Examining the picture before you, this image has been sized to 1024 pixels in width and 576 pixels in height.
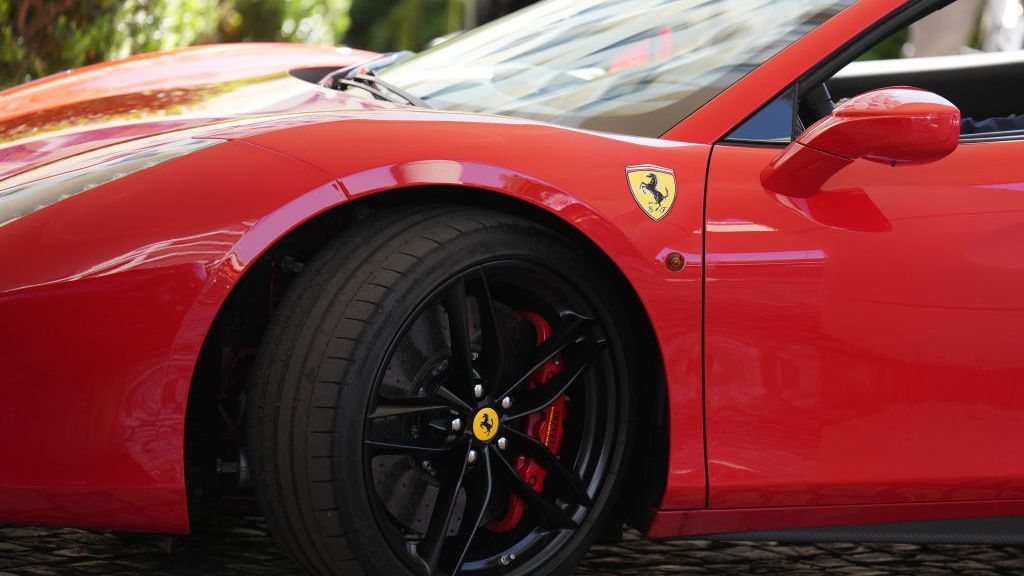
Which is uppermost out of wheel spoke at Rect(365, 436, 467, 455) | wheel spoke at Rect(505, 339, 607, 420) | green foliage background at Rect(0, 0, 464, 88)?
green foliage background at Rect(0, 0, 464, 88)

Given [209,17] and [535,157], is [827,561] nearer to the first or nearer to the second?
[535,157]

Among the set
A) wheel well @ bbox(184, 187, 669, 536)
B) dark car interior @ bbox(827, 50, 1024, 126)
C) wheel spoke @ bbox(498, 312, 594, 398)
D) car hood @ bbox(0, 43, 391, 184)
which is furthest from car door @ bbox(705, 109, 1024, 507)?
dark car interior @ bbox(827, 50, 1024, 126)

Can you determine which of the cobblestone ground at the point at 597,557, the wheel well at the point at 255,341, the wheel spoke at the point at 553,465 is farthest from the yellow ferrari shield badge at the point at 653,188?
the cobblestone ground at the point at 597,557

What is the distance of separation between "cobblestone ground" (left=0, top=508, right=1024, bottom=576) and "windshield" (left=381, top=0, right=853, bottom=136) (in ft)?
3.29

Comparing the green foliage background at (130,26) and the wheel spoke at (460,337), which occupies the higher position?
the green foliage background at (130,26)

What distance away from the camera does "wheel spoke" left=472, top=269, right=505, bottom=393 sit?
98.3 inches

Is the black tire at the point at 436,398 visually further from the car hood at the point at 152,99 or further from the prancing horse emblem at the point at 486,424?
the car hood at the point at 152,99

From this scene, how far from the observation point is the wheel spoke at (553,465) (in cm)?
257

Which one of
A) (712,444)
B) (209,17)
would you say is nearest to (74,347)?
(712,444)

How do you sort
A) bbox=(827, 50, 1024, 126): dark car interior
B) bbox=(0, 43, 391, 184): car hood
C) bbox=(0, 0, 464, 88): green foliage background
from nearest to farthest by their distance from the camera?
bbox=(0, 43, 391, 184): car hood < bbox=(827, 50, 1024, 126): dark car interior < bbox=(0, 0, 464, 88): green foliage background

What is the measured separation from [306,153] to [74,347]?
1.66ft

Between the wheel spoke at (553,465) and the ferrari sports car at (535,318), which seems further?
the wheel spoke at (553,465)

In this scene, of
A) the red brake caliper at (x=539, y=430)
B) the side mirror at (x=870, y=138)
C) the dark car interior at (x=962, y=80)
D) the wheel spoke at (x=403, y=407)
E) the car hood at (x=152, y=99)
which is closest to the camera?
the wheel spoke at (x=403, y=407)

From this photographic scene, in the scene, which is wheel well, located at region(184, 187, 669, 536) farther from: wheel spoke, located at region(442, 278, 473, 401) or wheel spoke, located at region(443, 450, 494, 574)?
wheel spoke, located at region(443, 450, 494, 574)
